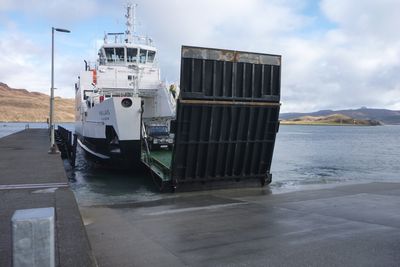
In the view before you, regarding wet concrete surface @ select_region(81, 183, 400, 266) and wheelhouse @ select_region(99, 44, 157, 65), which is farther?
wheelhouse @ select_region(99, 44, 157, 65)

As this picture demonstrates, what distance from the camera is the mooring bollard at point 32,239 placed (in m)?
3.41

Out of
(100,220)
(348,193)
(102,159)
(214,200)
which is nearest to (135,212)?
(100,220)

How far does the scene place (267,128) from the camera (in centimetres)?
1388

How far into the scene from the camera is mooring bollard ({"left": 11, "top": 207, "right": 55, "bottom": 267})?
11.2 feet

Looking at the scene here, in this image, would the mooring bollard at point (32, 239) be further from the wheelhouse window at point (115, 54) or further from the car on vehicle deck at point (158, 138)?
the wheelhouse window at point (115, 54)

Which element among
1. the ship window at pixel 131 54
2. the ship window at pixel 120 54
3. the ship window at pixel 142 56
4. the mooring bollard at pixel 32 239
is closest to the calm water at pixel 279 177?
the ship window at pixel 120 54

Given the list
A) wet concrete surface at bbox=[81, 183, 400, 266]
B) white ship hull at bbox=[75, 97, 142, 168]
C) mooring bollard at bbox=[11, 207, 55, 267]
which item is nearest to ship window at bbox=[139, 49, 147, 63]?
white ship hull at bbox=[75, 97, 142, 168]

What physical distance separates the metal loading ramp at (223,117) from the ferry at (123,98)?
4.39 metres

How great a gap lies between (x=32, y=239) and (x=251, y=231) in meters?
4.85

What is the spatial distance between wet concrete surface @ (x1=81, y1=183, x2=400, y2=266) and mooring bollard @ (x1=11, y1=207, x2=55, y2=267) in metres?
2.43

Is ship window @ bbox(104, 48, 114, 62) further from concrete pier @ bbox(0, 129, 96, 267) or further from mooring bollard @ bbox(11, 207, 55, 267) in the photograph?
mooring bollard @ bbox(11, 207, 55, 267)

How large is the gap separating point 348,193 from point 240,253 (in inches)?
284

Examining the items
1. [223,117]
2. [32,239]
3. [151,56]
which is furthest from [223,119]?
[151,56]

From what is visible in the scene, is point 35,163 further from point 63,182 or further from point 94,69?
point 94,69
